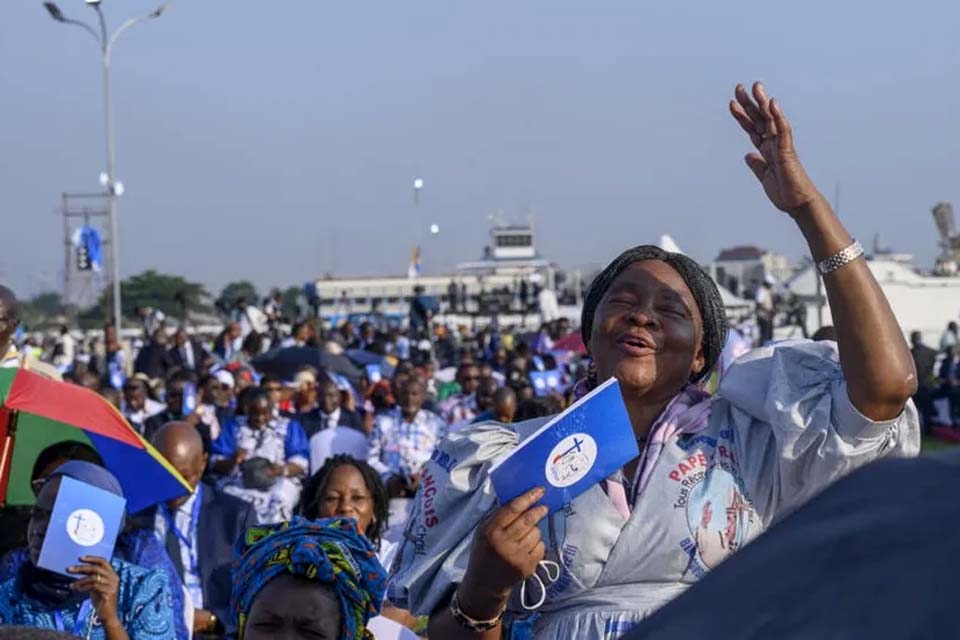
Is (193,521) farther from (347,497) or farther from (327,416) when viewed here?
(327,416)

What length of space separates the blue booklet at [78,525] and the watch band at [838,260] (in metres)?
2.51

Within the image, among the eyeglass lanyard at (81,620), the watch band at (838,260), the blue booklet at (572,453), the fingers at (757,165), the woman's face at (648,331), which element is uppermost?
the fingers at (757,165)

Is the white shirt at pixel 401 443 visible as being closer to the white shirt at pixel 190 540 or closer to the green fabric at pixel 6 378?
the white shirt at pixel 190 540

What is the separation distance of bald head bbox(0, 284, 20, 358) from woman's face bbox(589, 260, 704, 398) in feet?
12.7

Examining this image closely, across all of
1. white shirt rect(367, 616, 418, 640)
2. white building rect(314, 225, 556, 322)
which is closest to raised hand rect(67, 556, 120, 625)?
white shirt rect(367, 616, 418, 640)

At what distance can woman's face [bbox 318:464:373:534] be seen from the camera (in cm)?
569

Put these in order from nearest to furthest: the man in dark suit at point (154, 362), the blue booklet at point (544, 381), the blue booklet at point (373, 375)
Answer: the blue booklet at point (544, 381), the blue booklet at point (373, 375), the man in dark suit at point (154, 362)

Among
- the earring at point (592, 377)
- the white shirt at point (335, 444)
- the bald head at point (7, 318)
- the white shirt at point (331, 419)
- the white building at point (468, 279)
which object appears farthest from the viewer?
the white building at point (468, 279)

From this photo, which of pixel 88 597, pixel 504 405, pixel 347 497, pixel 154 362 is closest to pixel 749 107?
pixel 88 597

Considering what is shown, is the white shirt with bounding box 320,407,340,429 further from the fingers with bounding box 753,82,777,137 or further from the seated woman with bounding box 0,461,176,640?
the fingers with bounding box 753,82,777,137

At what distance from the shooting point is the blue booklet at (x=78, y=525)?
429 centimetres

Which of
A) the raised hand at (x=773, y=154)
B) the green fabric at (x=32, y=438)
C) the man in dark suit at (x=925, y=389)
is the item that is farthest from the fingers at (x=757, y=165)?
the man in dark suit at (x=925, y=389)

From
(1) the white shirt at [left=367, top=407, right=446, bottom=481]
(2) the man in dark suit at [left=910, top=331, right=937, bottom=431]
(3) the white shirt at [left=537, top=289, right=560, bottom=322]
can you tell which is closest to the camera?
(1) the white shirt at [left=367, top=407, right=446, bottom=481]

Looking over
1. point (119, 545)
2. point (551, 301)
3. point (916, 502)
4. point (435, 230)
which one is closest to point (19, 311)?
point (119, 545)
